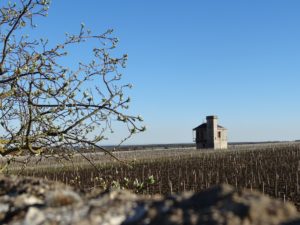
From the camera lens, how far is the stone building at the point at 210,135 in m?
70.9

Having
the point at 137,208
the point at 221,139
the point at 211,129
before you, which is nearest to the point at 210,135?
the point at 211,129

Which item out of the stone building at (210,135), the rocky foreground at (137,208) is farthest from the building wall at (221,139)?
the rocky foreground at (137,208)

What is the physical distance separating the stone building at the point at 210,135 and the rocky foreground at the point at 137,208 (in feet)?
225

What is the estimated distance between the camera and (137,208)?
1.68 metres

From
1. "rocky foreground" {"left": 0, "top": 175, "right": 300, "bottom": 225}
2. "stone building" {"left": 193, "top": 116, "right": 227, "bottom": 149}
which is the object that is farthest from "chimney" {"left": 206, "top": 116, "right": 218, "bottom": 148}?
"rocky foreground" {"left": 0, "top": 175, "right": 300, "bottom": 225}

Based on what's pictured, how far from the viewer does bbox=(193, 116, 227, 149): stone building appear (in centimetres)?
7094

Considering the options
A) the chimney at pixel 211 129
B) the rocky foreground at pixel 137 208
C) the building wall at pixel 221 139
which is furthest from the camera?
the building wall at pixel 221 139

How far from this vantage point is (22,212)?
6.02ft

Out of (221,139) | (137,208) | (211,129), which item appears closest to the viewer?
(137,208)

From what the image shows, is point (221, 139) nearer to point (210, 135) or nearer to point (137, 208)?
point (210, 135)

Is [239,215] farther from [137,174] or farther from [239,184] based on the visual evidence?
[137,174]

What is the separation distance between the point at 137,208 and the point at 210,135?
71426 mm

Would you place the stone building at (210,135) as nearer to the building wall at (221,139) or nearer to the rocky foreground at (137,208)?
the building wall at (221,139)

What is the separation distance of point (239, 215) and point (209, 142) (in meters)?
72.2
